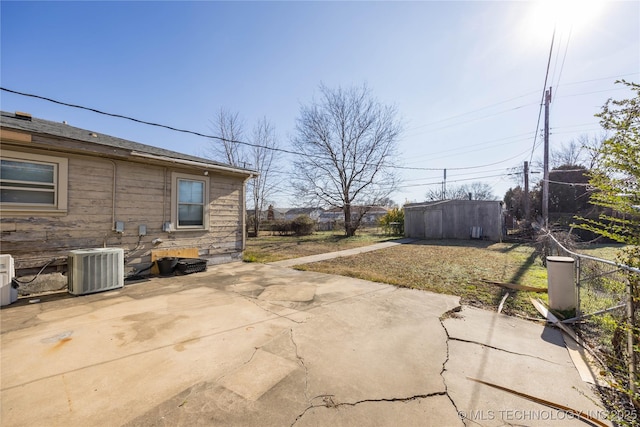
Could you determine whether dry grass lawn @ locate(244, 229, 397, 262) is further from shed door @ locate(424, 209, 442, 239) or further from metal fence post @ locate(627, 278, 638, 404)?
metal fence post @ locate(627, 278, 638, 404)

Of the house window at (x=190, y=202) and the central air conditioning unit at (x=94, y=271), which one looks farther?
the house window at (x=190, y=202)

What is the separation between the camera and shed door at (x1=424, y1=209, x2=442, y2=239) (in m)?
18.4

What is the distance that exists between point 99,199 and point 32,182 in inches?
40.8

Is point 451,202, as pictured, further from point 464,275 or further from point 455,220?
point 464,275

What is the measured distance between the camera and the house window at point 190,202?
23.0ft

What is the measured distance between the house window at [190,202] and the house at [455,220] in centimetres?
1568

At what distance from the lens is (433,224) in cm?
1859

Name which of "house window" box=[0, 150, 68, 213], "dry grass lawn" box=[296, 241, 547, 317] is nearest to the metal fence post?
"dry grass lawn" box=[296, 241, 547, 317]

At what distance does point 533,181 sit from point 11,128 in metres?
30.7

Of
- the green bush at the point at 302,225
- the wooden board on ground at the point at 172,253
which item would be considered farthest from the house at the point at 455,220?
the wooden board on ground at the point at 172,253

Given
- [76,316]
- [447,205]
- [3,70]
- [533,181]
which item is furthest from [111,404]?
[533,181]

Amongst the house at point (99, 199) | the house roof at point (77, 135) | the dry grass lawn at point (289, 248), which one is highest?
the house roof at point (77, 135)

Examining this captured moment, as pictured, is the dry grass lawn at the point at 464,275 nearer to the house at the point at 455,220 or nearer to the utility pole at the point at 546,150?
the utility pole at the point at 546,150

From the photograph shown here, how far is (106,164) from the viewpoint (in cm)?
578
